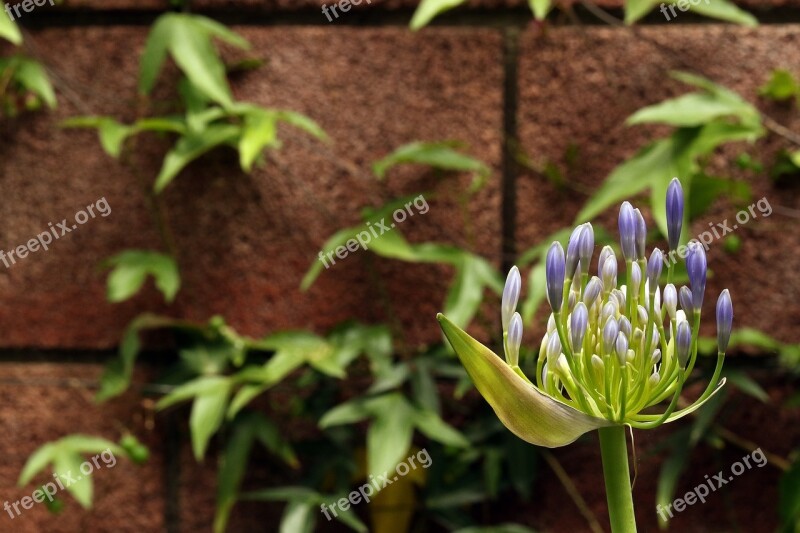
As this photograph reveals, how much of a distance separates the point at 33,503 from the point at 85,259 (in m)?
0.28

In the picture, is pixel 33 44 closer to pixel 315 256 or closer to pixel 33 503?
pixel 315 256

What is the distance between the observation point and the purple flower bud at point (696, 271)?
0.25 metres

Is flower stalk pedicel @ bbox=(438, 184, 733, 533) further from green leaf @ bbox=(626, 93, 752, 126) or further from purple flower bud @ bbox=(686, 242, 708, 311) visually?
green leaf @ bbox=(626, 93, 752, 126)

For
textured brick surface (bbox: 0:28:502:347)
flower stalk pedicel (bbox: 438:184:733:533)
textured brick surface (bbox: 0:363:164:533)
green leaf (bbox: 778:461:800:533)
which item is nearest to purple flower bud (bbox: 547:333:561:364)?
flower stalk pedicel (bbox: 438:184:733:533)

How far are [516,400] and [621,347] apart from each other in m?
0.03

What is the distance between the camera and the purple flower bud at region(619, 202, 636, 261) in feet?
0.78

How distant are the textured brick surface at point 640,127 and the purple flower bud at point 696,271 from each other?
80 centimetres

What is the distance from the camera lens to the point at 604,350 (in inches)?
10.0

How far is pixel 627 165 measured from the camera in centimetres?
87

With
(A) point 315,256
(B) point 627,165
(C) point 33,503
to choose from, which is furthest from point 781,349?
(C) point 33,503

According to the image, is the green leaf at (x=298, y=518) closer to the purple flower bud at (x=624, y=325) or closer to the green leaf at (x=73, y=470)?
the green leaf at (x=73, y=470)

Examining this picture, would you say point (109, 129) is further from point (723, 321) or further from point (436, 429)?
point (723, 321)

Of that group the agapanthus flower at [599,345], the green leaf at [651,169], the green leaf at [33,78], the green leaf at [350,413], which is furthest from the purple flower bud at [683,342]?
the green leaf at [33,78]

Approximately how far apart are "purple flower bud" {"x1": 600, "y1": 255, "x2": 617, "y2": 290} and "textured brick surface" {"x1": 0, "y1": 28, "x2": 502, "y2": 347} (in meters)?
0.79
